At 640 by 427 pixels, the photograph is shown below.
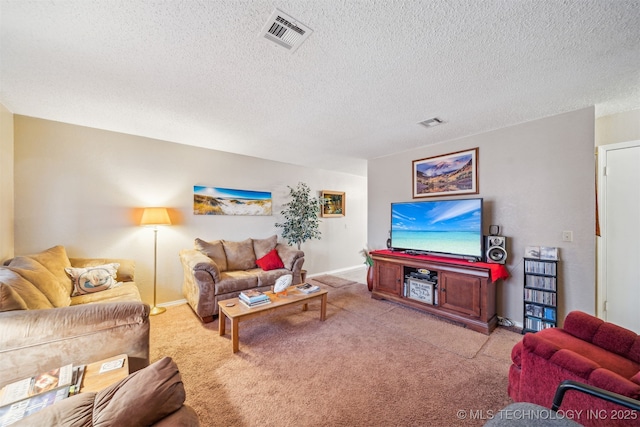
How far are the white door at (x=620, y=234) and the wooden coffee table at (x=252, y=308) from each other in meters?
3.12

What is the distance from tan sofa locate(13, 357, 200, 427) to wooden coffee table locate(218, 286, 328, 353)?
150 centimetres

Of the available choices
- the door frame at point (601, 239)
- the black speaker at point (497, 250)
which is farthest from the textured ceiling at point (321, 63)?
the black speaker at point (497, 250)

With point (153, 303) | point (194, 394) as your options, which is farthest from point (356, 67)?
point (153, 303)

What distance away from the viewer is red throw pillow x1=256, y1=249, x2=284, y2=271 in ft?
12.2

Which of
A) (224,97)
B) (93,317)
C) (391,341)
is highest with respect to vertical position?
(224,97)

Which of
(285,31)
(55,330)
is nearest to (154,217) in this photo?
(55,330)

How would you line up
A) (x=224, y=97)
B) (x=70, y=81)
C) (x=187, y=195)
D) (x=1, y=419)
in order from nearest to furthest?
(x=1, y=419)
(x=70, y=81)
(x=224, y=97)
(x=187, y=195)

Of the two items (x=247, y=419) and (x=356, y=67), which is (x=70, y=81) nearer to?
(x=356, y=67)

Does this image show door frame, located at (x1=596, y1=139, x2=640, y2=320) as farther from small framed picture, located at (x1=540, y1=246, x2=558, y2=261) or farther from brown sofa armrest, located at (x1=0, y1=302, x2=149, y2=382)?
→ brown sofa armrest, located at (x1=0, y1=302, x2=149, y2=382)

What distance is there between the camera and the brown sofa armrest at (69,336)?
1295 mm

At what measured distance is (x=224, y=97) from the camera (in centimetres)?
226

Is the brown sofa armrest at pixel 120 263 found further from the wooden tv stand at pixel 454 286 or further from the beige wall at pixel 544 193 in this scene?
the beige wall at pixel 544 193

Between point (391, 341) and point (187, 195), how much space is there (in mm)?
3487

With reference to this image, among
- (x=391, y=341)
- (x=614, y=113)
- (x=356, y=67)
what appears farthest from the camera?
(x=614, y=113)
